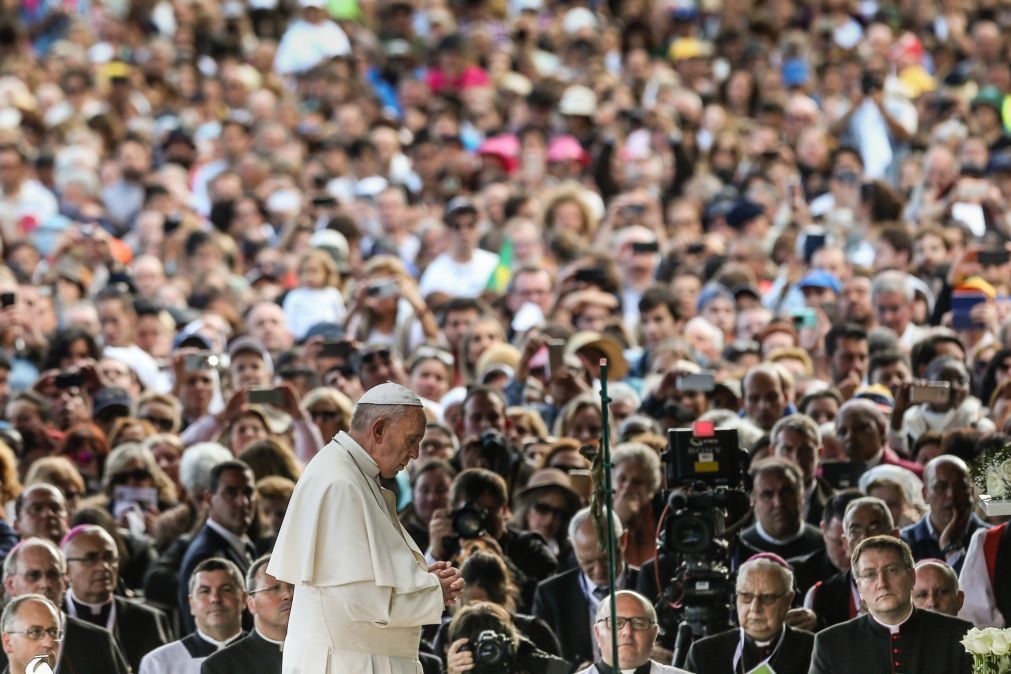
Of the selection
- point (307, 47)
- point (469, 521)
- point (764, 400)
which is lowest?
point (469, 521)

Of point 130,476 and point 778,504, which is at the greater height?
point 130,476

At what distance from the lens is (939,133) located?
18938 millimetres

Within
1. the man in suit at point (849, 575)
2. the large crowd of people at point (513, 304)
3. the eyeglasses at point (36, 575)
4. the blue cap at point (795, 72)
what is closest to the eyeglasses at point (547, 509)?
the large crowd of people at point (513, 304)

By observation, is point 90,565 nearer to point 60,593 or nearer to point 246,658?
point 60,593

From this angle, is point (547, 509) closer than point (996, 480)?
No

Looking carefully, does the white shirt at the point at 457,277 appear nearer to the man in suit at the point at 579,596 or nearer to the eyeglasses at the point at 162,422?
the eyeglasses at the point at 162,422

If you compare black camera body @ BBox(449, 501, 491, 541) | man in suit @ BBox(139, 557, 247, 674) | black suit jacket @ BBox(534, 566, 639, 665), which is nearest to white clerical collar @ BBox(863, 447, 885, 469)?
black suit jacket @ BBox(534, 566, 639, 665)

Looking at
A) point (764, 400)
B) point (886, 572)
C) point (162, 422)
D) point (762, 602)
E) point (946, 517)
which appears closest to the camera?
point (886, 572)

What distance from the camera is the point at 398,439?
26.6ft

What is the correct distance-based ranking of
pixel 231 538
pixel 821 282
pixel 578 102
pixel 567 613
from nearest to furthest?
pixel 567 613, pixel 231 538, pixel 821 282, pixel 578 102

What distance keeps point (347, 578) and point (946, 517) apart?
4242 mm

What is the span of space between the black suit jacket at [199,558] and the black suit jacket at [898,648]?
286cm

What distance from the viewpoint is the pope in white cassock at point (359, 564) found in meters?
7.96

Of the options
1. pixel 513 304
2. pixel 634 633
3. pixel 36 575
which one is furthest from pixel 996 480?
pixel 513 304
